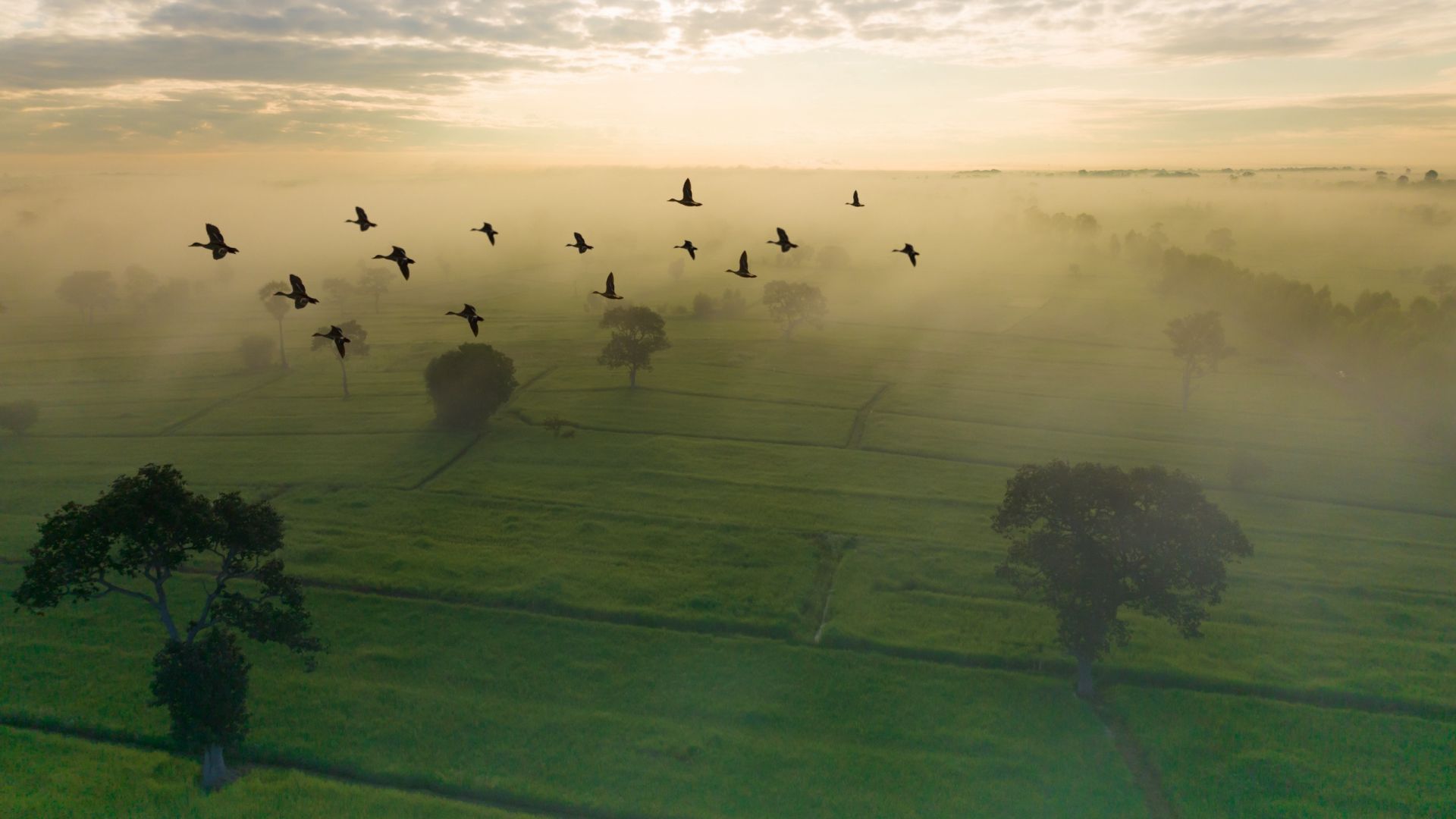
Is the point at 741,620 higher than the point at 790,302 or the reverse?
the reverse

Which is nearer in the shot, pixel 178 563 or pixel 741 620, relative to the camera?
pixel 178 563

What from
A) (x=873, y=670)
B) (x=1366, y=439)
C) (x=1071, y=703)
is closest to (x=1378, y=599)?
(x=1071, y=703)

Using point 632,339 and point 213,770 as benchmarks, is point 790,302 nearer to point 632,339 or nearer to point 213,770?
point 632,339

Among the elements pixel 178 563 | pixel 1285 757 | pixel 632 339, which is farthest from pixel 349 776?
pixel 632 339

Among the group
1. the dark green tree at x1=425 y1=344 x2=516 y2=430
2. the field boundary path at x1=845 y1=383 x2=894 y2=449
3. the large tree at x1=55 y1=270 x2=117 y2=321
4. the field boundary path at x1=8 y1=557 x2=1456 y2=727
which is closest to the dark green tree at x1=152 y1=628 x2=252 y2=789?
the field boundary path at x1=8 y1=557 x2=1456 y2=727

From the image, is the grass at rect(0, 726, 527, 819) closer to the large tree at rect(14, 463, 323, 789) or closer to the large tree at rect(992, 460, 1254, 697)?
the large tree at rect(14, 463, 323, 789)

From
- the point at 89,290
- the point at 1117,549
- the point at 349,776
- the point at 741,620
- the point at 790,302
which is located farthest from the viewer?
the point at 89,290

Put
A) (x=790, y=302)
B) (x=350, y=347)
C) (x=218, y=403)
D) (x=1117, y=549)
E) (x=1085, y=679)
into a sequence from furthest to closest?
(x=790, y=302), (x=350, y=347), (x=218, y=403), (x=1117, y=549), (x=1085, y=679)
